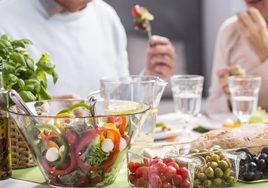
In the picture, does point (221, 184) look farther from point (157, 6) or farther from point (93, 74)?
point (157, 6)

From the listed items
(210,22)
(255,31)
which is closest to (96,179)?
(255,31)

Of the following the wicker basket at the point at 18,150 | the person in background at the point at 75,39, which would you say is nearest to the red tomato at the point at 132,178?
the wicker basket at the point at 18,150

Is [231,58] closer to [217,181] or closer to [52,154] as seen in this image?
[217,181]

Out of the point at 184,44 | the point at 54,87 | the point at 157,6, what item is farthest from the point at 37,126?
the point at 184,44

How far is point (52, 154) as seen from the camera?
653 mm

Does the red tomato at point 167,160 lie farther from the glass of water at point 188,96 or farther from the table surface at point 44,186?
the glass of water at point 188,96

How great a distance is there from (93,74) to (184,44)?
2613 mm

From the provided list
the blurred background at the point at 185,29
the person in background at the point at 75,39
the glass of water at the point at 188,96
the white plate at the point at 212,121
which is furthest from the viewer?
the blurred background at the point at 185,29

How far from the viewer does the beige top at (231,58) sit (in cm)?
226

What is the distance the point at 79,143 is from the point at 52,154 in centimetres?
6

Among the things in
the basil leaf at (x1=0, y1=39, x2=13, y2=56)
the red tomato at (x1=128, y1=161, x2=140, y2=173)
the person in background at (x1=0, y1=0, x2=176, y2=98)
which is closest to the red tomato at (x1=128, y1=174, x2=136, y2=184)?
the red tomato at (x1=128, y1=161, x2=140, y2=173)

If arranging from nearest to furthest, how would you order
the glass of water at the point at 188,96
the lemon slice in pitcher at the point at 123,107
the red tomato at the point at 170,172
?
1. the red tomato at the point at 170,172
2. the lemon slice in pitcher at the point at 123,107
3. the glass of water at the point at 188,96

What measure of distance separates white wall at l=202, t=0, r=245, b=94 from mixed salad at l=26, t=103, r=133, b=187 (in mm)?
3667

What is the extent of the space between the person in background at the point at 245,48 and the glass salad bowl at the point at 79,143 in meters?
1.44
